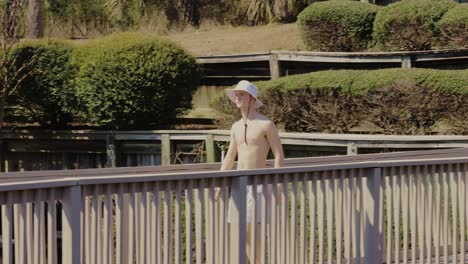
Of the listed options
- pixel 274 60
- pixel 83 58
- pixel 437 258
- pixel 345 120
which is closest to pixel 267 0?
pixel 274 60

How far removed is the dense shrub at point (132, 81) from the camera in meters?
15.8

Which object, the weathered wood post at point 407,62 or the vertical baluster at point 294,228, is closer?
the vertical baluster at point 294,228

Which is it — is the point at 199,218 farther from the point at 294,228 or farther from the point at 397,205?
the point at 397,205

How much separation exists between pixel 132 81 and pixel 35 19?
22.9 feet

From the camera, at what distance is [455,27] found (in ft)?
52.4

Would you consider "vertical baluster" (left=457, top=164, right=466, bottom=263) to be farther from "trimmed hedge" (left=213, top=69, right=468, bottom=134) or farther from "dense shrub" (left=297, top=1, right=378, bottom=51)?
"dense shrub" (left=297, top=1, right=378, bottom=51)

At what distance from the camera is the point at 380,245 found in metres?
8.30

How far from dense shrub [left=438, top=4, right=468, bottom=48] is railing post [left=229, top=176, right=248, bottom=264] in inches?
367

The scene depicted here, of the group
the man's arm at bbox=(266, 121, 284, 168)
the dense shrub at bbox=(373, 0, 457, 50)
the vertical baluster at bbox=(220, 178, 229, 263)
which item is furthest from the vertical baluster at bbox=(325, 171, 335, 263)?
the dense shrub at bbox=(373, 0, 457, 50)

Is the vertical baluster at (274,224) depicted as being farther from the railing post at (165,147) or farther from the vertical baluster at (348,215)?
the railing post at (165,147)

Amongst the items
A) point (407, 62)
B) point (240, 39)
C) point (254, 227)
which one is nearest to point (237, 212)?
point (254, 227)

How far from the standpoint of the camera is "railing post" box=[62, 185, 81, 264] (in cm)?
657

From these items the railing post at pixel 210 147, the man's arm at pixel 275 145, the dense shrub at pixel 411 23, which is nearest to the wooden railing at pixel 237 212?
the man's arm at pixel 275 145

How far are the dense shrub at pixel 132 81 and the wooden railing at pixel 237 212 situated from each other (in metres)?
6.89
